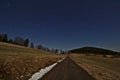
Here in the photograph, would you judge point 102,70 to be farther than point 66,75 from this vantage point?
Yes

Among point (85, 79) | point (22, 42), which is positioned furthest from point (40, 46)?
point (85, 79)

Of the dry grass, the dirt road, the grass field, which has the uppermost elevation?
the grass field

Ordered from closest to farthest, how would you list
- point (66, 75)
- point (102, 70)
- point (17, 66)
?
point (17, 66)
point (66, 75)
point (102, 70)

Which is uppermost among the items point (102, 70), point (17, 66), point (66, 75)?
point (17, 66)

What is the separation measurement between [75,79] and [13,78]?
5659 mm

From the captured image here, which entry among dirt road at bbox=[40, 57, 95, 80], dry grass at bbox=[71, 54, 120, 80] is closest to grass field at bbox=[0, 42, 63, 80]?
dirt road at bbox=[40, 57, 95, 80]

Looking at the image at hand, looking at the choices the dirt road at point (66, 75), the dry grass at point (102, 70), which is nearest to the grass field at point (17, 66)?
the dirt road at point (66, 75)

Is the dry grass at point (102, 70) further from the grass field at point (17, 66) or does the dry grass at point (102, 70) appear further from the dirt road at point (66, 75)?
the grass field at point (17, 66)

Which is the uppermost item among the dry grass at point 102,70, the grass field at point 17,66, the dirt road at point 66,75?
the grass field at point 17,66

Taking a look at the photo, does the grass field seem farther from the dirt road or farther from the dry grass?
the dry grass

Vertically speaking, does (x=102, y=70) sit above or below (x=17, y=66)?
below

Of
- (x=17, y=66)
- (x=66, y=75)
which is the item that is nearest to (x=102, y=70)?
(x=66, y=75)

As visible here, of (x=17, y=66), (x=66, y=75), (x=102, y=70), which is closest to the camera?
(x=17, y=66)

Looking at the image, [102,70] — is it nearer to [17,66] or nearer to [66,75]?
[66,75]
